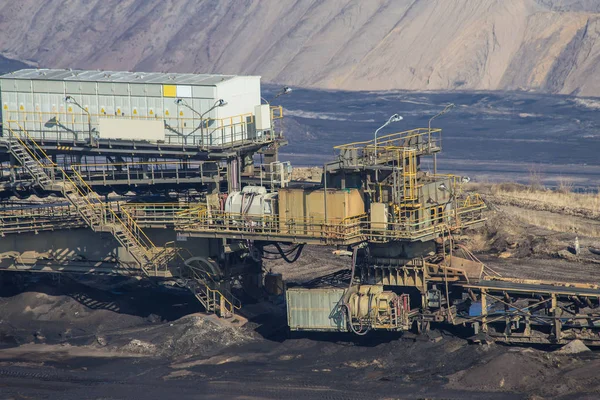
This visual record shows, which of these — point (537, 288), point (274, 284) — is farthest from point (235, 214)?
point (537, 288)

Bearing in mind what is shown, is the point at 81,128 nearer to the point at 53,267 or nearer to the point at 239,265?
the point at 53,267

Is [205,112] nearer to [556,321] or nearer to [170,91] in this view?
[170,91]

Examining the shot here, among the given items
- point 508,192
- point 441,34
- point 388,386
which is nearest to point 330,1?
point 441,34

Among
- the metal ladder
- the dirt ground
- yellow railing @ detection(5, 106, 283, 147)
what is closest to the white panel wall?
yellow railing @ detection(5, 106, 283, 147)

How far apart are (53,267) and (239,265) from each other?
6.76 m

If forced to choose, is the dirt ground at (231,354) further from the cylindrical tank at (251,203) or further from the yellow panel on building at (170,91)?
the yellow panel on building at (170,91)

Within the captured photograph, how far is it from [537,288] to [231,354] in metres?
9.90

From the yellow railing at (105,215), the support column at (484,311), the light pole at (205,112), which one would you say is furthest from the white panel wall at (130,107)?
the support column at (484,311)

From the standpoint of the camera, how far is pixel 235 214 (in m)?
35.8

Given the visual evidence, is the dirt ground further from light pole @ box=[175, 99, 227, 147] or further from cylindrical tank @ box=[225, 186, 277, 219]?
Result: light pole @ box=[175, 99, 227, 147]

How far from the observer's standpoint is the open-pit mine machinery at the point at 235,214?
33719mm

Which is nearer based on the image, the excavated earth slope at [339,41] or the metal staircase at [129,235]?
the metal staircase at [129,235]

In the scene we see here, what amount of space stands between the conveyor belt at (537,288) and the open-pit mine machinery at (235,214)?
59 mm

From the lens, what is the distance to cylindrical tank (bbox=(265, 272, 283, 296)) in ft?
130
